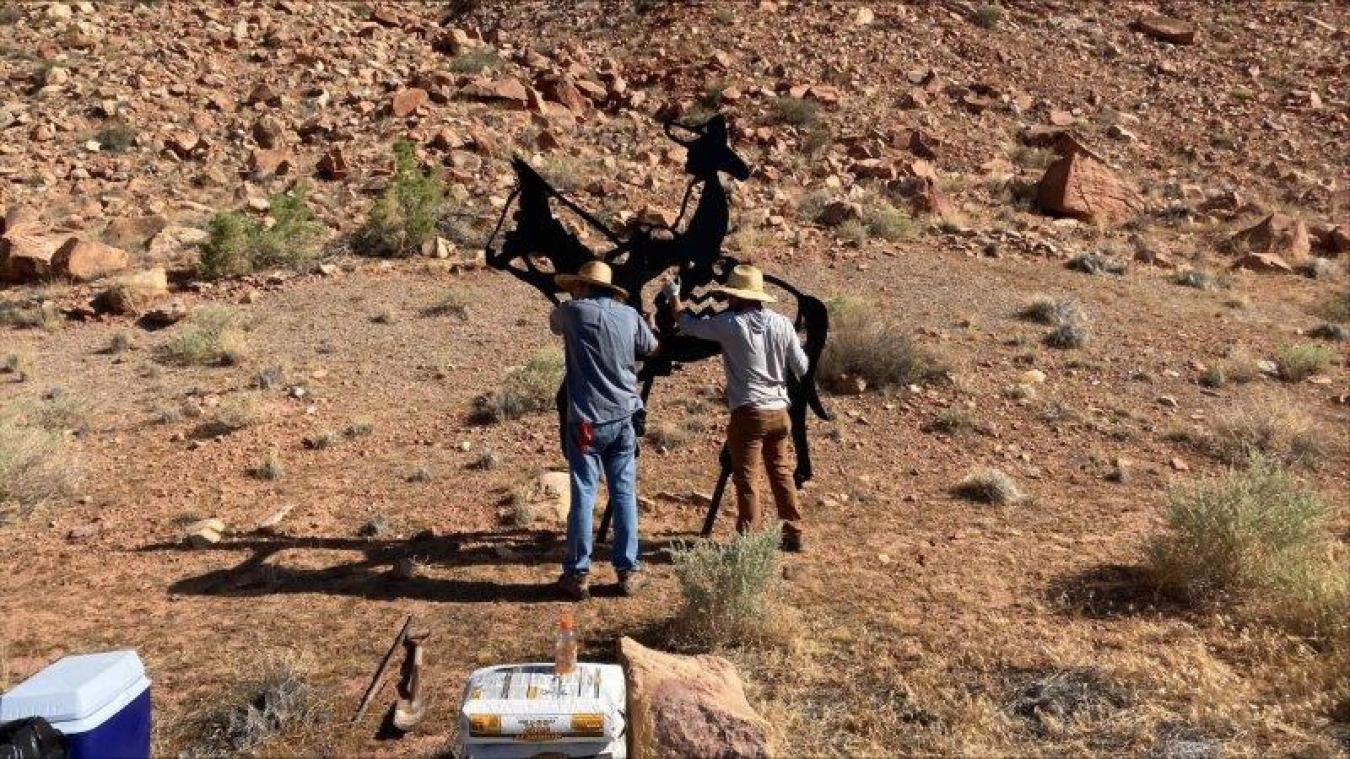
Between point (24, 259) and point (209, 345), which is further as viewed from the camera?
point (24, 259)

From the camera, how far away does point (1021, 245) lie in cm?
1438

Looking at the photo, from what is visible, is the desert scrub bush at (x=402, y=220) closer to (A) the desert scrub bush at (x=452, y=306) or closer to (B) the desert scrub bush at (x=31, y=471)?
(A) the desert scrub bush at (x=452, y=306)

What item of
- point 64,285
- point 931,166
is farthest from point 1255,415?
point 64,285

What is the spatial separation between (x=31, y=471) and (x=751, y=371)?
508 centimetres

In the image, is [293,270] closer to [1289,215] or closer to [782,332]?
[782,332]

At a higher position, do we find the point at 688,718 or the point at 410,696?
the point at 688,718

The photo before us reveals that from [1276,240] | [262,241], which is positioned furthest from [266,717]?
[1276,240]

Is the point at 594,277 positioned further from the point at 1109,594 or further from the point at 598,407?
the point at 1109,594

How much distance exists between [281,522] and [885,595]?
3.91m

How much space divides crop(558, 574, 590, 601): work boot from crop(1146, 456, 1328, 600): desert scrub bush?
3.11m

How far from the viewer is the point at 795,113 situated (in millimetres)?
18656

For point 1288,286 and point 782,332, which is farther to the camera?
point 1288,286

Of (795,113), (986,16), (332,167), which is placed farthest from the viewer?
(986,16)

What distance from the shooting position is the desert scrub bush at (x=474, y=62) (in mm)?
19672
